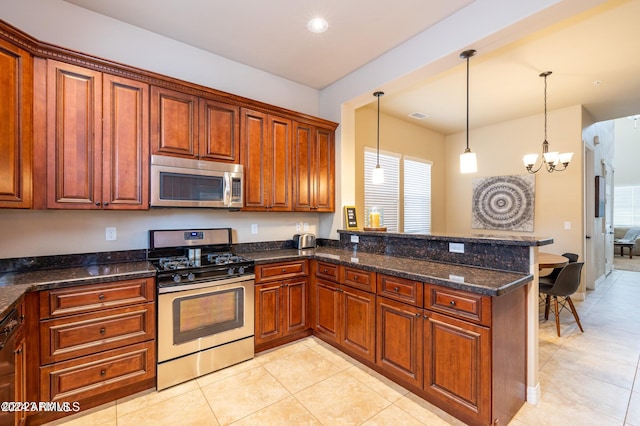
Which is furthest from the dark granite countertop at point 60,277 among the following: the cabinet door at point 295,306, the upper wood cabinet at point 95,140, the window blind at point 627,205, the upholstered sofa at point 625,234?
the window blind at point 627,205

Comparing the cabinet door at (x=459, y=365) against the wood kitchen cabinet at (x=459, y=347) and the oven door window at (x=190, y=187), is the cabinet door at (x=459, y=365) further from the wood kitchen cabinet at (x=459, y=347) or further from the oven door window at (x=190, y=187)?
the oven door window at (x=190, y=187)

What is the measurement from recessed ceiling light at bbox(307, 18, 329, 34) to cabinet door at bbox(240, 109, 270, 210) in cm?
97

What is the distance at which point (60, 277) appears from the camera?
2035 mm

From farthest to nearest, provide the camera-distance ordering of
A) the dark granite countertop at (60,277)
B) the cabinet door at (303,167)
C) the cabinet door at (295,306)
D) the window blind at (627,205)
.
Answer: the window blind at (627,205) < the cabinet door at (303,167) < the cabinet door at (295,306) < the dark granite countertop at (60,277)

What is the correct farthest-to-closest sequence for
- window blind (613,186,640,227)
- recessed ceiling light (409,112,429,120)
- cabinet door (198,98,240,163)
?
window blind (613,186,640,227) < recessed ceiling light (409,112,429,120) < cabinet door (198,98,240,163)

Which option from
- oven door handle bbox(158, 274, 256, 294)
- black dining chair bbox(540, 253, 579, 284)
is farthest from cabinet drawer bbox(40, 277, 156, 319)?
black dining chair bbox(540, 253, 579, 284)

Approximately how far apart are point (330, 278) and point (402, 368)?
3.40 feet

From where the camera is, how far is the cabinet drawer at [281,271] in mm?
2864

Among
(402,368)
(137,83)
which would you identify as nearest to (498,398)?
(402,368)

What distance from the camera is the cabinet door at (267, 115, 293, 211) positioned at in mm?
3271

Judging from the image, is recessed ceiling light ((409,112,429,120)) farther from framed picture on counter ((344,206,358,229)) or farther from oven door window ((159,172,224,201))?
oven door window ((159,172,224,201))

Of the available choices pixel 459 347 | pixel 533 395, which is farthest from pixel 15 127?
pixel 533 395

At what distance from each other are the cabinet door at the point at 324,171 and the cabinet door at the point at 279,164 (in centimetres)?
39

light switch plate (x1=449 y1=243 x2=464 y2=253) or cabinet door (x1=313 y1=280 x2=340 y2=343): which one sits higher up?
light switch plate (x1=449 y1=243 x2=464 y2=253)
